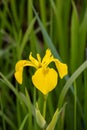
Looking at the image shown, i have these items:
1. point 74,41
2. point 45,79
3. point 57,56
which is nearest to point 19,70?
point 45,79

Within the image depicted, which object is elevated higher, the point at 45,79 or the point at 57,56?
the point at 45,79

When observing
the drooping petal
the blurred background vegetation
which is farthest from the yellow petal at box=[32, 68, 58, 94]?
the blurred background vegetation

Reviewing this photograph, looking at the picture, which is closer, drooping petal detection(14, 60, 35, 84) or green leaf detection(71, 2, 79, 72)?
drooping petal detection(14, 60, 35, 84)

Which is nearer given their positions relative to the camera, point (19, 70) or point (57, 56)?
point (19, 70)

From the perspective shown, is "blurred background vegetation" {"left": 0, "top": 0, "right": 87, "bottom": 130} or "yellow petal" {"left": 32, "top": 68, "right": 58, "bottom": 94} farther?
"blurred background vegetation" {"left": 0, "top": 0, "right": 87, "bottom": 130}

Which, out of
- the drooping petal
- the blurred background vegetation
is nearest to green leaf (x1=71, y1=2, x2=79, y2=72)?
the blurred background vegetation

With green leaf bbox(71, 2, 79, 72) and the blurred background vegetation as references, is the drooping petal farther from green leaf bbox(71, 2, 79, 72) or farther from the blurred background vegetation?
green leaf bbox(71, 2, 79, 72)

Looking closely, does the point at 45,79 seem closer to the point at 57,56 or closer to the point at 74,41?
the point at 57,56

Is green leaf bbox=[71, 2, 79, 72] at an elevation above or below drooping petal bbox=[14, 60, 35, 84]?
below

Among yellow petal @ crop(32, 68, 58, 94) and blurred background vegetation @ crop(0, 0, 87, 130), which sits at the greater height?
yellow petal @ crop(32, 68, 58, 94)

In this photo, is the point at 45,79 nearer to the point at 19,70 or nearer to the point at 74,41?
the point at 19,70

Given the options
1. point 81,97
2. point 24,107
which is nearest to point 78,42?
→ point 81,97
